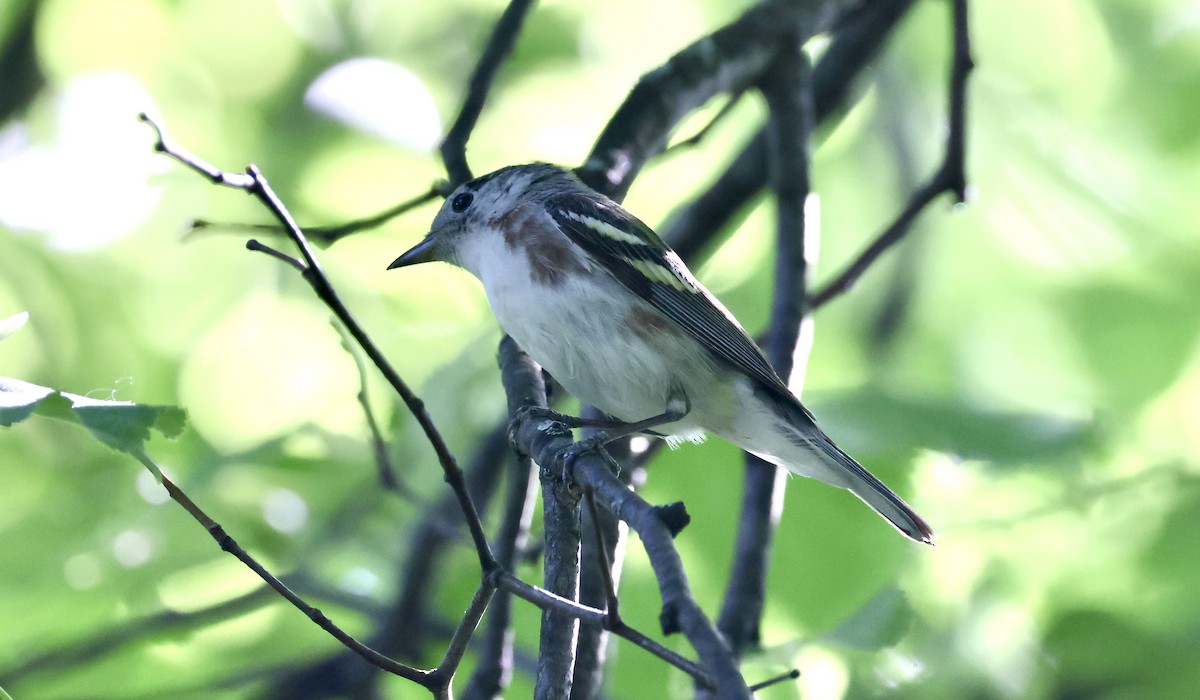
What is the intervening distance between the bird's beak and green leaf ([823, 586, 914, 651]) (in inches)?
82.0

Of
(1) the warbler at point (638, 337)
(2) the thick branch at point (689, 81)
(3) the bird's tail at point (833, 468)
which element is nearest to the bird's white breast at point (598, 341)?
(1) the warbler at point (638, 337)

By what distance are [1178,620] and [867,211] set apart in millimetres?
3338

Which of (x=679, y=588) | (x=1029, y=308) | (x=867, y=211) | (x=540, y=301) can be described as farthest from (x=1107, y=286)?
(x=679, y=588)

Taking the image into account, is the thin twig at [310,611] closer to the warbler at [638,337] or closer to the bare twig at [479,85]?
the warbler at [638,337]

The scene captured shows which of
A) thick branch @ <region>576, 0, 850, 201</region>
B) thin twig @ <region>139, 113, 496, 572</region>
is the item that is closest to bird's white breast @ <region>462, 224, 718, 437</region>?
thick branch @ <region>576, 0, 850, 201</region>

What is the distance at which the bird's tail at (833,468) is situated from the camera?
3.57 m

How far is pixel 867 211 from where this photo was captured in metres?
6.99

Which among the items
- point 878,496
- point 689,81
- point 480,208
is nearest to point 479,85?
point 480,208

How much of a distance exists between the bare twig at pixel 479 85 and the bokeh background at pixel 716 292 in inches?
38.5

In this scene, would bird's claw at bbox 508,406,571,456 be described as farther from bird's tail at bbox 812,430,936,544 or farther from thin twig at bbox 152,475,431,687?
bird's tail at bbox 812,430,936,544

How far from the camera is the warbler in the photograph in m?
3.69

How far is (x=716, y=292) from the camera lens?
6031mm

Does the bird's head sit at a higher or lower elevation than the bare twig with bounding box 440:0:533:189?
lower

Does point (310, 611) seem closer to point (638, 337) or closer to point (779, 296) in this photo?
point (638, 337)
